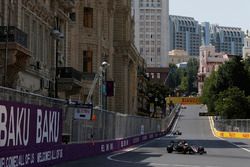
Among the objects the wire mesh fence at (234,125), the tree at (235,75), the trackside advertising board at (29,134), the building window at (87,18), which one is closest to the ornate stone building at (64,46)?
the building window at (87,18)

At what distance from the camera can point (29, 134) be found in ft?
64.1

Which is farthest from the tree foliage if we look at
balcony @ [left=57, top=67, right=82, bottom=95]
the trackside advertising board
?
the trackside advertising board

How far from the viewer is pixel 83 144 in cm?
3028

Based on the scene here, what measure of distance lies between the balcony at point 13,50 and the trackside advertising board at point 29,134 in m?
9.75

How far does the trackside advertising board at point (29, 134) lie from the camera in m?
17.2

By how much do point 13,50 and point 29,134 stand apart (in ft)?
46.1

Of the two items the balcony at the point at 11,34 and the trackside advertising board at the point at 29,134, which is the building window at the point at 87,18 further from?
the trackside advertising board at the point at 29,134

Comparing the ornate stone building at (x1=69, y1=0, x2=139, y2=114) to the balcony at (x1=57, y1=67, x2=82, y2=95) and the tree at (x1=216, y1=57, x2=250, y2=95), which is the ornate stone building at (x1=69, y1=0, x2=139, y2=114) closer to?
the balcony at (x1=57, y1=67, x2=82, y2=95)

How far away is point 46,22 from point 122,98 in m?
43.2

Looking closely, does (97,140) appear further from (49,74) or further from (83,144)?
(49,74)

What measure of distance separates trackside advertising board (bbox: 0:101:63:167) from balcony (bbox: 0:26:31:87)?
32.0 feet

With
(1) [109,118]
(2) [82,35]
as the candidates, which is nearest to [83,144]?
(1) [109,118]

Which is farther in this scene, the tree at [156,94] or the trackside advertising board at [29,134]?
the tree at [156,94]

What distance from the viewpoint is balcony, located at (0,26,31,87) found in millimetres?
32153
